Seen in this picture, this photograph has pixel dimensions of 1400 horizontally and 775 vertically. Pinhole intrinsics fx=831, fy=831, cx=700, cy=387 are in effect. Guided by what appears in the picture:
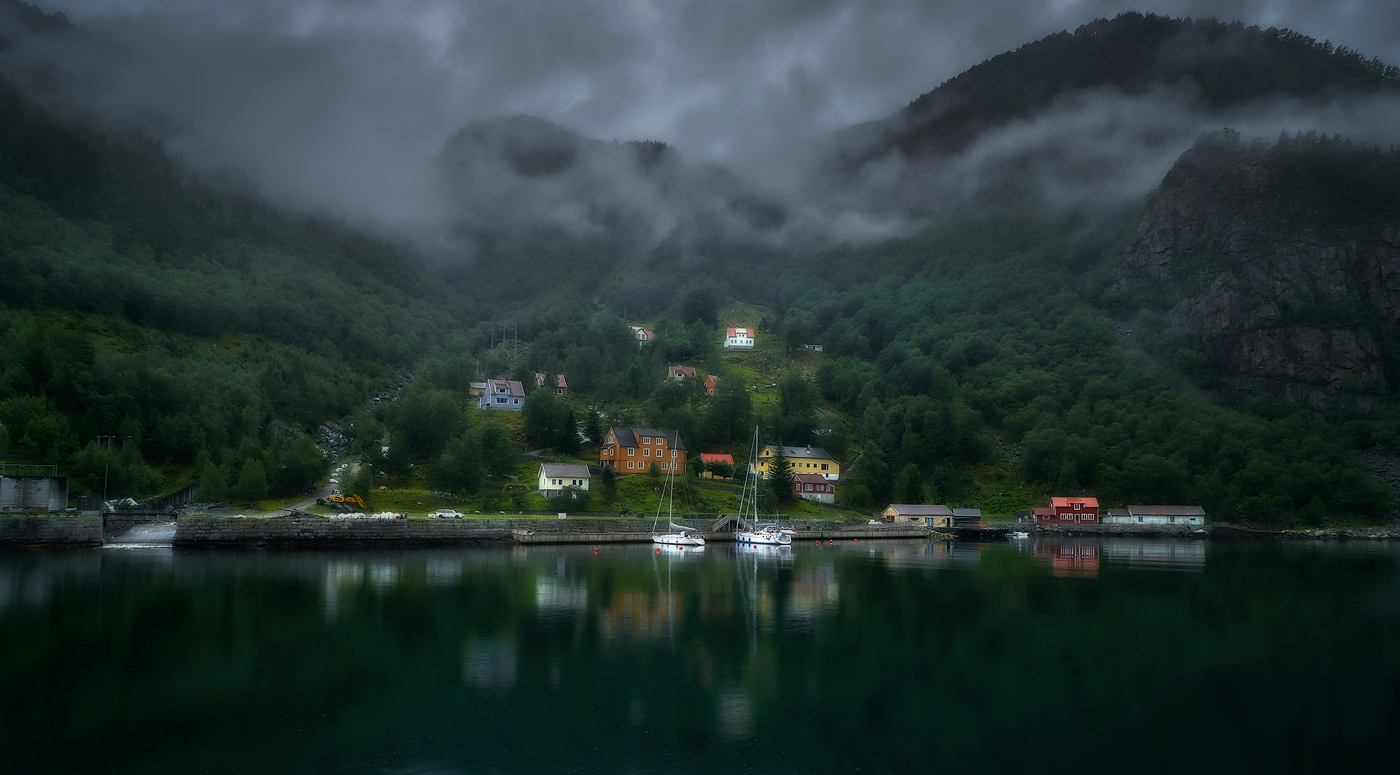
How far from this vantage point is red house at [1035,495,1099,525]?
98.1 metres

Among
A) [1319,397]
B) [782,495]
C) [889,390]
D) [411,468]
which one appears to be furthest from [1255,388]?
[411,468]

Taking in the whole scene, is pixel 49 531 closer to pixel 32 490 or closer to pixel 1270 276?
pixel 32 490

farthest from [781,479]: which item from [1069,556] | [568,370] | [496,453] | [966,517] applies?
[568,370]

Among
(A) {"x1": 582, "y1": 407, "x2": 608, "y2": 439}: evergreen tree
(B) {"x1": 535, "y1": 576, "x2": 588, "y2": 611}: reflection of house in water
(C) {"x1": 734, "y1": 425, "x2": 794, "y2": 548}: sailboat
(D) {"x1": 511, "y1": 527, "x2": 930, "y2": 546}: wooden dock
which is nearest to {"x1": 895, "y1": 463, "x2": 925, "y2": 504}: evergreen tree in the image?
(D) {"x1": 511, "y1": 527, "x2": 930, "y2": 546}: wooden dock

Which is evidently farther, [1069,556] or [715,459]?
[715,459]

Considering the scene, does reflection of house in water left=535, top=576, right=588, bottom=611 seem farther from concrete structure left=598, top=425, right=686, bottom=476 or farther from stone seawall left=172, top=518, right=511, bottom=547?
concrete structure left=598, top=425, right=686, bottom=476

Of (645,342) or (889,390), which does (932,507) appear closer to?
(889,390)

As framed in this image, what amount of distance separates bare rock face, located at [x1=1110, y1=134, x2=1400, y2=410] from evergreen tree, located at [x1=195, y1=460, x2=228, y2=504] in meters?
154

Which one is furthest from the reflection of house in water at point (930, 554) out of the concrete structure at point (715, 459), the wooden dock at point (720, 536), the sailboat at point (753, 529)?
the concrete structure at point (715, 459)

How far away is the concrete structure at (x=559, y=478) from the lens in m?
78.6

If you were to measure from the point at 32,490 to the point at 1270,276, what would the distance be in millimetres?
187437

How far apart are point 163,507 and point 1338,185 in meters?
210

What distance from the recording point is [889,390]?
138 metres

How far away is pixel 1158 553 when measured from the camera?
7081 cm
